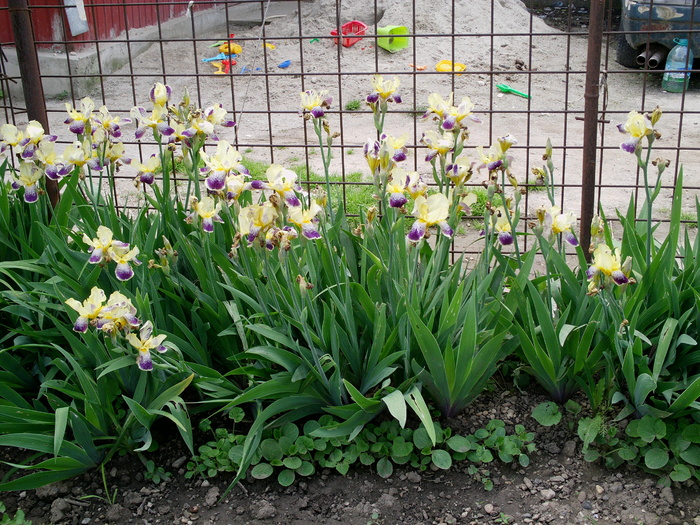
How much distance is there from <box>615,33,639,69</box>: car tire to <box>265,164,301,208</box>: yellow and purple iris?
7.64 m

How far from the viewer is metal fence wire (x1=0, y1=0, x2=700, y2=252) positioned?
4.90m

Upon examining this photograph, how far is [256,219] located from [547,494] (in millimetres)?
1108

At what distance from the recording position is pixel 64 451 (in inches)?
80.8

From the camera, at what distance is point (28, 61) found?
335 centimetres

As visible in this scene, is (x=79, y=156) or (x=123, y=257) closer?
(x=123, y=257)

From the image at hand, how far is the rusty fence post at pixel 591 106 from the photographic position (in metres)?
2.86

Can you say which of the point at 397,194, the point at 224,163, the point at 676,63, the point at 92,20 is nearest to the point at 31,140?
the point at 224,163

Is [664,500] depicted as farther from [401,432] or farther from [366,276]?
[366,276]

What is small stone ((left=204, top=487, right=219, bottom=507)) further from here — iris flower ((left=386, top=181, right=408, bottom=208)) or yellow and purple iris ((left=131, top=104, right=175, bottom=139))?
yellow and purple iris ((left=131, top=104, right=175, bottom=139))

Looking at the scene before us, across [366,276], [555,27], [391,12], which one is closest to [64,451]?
[366,276]

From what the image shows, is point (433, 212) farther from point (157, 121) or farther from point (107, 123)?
point (107, 123)

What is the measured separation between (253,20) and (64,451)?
10.4 metres

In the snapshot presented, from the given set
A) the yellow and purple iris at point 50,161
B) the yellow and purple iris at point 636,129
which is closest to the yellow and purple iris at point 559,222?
the yellow and purple iris at point 636,129

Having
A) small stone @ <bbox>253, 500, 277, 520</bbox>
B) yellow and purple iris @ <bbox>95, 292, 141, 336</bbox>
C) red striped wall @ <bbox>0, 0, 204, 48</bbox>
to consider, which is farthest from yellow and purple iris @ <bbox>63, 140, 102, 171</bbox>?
red striped wall @ <bbox>0, 0, 204, 48</bbox>
